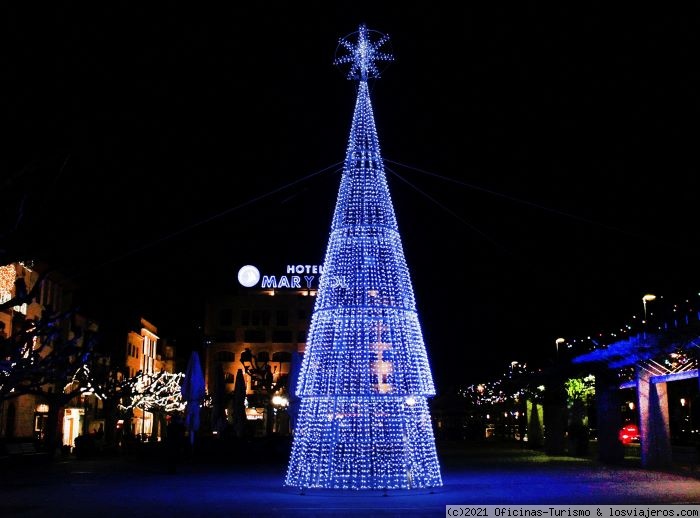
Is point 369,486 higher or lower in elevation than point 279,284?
lower

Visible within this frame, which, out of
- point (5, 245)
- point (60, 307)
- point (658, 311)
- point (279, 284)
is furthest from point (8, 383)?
point (279, 284)

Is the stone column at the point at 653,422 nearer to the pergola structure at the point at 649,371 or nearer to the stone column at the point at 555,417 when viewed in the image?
the pergola structure at the point at 649,371

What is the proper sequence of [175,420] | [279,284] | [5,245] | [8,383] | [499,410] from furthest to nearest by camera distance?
1. [279,284]
2. [499,410]
3. [175,420]
4. [8,383]
5. [5,245]

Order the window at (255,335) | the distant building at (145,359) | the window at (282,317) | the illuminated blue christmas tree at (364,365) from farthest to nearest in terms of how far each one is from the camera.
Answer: the window at (282,317) < the window at (255,335) < the distant building at (145,359) < the illuminated blue christmas tree at (364,365)

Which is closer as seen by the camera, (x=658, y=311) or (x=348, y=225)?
(x=348, y=225)

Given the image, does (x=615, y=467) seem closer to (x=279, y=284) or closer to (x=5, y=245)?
(x=5, y=245)

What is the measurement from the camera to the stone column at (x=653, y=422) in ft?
86.1

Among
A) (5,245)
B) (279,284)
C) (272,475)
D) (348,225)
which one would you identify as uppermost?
(279,284)

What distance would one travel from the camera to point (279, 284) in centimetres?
9806

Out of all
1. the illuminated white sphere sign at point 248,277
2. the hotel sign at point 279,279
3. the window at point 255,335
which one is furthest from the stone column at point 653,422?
the illuminated white sphere sign at point 248,277

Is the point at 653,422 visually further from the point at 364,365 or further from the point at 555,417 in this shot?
the point at 364,365

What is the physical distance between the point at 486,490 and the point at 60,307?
4131cm

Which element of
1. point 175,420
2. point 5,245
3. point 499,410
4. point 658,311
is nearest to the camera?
point 5,245

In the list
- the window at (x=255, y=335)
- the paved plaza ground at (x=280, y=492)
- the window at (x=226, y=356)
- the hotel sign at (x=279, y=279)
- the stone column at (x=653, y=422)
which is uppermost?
the hotel sign at (x=279, y=279)
